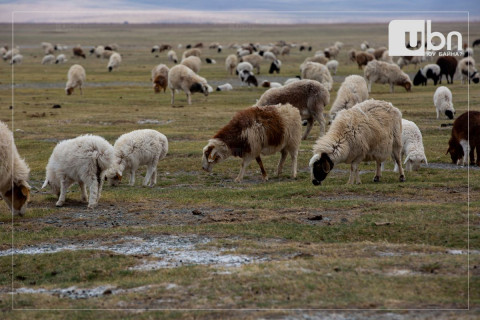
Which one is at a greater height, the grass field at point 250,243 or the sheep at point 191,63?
the sheep at point 191,63

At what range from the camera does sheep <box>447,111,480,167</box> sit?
50.8 feet

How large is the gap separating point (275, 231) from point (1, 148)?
457cm

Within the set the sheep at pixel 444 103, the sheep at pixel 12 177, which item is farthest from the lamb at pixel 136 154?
the sheep at pixel 444 103

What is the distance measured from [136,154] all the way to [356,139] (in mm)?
4769

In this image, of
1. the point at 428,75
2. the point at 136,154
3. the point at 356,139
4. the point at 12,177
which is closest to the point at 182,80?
the point at 428,75

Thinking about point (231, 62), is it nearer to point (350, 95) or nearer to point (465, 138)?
point (350, 95)

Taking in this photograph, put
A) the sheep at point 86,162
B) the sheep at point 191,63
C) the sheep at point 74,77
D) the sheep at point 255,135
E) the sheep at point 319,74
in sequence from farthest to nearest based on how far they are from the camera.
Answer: the sheep at point 191,63, the sheep at point 74,77, the sheep at point 319,74, the sheep at point 255,135, the sheep at point 86,162

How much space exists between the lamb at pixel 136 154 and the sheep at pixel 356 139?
372cm

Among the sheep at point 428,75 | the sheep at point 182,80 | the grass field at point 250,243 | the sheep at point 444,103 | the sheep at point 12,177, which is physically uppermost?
the sheep at point 428,75

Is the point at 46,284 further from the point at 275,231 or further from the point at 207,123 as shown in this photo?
the point at 207,123

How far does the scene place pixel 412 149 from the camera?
15648 millimetres

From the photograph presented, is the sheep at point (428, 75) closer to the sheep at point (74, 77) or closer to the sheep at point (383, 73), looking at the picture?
the sheep at point (383, 73)

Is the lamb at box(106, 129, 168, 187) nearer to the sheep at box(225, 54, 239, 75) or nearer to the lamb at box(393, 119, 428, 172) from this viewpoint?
the lamb at box(393, 119, 428, 172)

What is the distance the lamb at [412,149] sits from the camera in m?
15.5
